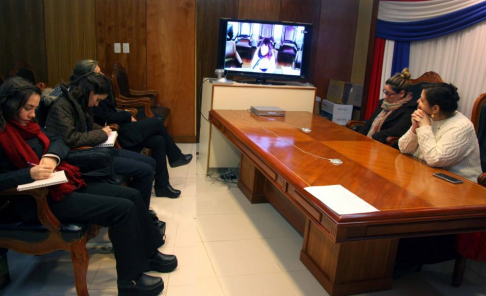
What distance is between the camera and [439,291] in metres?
2.29

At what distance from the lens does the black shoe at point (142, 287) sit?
78.8 inches

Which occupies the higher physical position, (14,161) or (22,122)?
(22,122)

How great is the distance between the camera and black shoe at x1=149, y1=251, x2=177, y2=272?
7.50 ft

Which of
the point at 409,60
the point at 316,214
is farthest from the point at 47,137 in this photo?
the point at 409,60

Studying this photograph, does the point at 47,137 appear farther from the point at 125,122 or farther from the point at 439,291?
the point at 439,291

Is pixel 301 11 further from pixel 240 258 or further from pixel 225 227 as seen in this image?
Result: pixel 240 258

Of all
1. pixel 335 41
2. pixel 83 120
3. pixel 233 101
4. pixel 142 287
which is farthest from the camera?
pixel 335 41

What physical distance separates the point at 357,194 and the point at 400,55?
280 cm

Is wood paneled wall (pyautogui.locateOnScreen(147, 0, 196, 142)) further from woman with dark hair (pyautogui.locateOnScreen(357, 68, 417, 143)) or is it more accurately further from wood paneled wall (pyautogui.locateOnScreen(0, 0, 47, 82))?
woman with dark hair (pyautogui.locateOnScreen(357, 68, 417, 143))

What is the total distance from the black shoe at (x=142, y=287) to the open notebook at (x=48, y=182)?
0.63 m

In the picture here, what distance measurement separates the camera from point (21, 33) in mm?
4336

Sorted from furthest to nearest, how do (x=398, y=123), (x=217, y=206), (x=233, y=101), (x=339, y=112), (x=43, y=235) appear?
1. (x=339, y=112)
2. (x=233, y=101)
3. (x=217, y=206)
4. (x=398, y=123)
5. (x=43, y=235)

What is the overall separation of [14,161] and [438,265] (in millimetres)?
2570

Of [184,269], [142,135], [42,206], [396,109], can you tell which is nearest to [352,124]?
[396,109]
